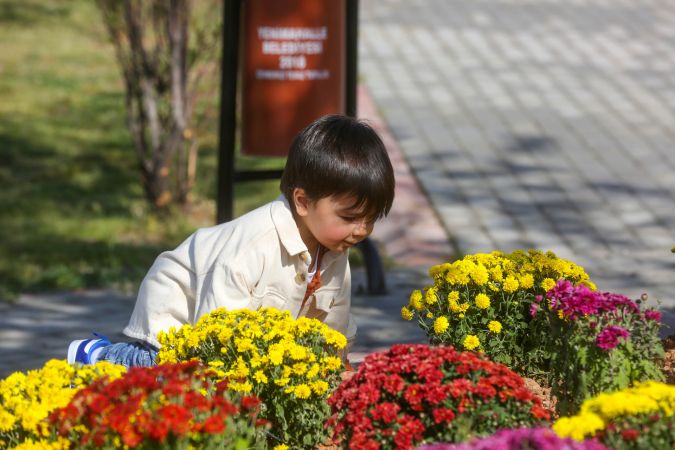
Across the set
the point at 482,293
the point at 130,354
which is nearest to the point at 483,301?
the point at 482,293

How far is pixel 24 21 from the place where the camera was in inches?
579

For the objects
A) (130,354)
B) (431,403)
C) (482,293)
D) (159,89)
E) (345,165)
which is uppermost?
(345,165)

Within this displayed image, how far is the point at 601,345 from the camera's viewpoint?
10.2ft

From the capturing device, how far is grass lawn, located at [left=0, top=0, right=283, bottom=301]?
714cm

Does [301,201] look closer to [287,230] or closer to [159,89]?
[287,230]

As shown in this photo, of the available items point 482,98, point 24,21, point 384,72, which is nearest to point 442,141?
point 482,98

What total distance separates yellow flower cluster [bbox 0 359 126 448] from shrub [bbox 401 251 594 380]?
1.15 m

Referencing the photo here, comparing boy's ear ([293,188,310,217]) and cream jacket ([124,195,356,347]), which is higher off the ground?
boy's ear ([293,188,310,217])

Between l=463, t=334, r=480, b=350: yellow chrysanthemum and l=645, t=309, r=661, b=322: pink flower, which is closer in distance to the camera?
l=645, t=309, r=661, b=322: pink flower

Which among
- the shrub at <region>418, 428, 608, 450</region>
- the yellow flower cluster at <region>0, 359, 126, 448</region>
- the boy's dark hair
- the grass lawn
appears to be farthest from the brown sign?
the shrub at <region>418, 428, 608, 450</region>

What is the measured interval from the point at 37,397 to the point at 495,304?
1600 mm

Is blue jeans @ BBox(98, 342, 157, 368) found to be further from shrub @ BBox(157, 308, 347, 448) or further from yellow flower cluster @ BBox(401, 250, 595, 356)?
yellow flower cluster @ BBox(401, 250, 595, 356)

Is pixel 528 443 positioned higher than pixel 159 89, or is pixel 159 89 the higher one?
pixel 528 443

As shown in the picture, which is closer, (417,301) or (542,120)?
(417,301)
